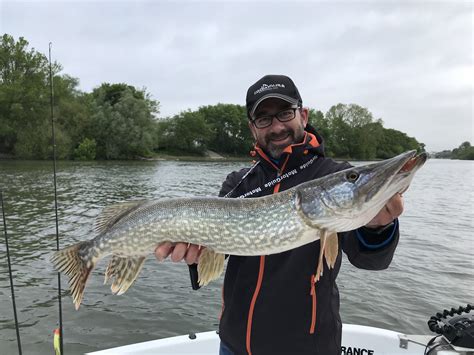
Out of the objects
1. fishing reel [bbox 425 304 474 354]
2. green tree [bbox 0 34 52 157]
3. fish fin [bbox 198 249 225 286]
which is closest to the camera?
fish fin [bbox 198 249 225 286]

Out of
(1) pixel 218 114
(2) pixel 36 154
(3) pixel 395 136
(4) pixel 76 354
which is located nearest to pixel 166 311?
(4) pixel 76 354

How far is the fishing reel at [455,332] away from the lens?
2.74 meters

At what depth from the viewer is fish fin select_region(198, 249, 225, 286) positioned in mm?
2178

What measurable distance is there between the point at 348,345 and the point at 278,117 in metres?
2.13

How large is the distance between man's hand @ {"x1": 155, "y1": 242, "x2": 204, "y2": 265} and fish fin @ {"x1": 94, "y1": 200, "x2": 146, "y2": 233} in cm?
32

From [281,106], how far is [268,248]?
91 centimetres

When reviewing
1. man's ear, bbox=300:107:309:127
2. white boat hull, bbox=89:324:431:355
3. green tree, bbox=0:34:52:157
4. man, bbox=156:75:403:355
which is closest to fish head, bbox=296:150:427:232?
man, bbox=156:75:403:355

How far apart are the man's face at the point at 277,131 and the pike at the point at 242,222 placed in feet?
1.42

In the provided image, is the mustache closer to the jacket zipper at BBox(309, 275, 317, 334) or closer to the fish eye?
the fish eye

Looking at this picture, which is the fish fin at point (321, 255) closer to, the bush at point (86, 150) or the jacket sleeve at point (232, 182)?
the jacket sleeve at point (232, 182)

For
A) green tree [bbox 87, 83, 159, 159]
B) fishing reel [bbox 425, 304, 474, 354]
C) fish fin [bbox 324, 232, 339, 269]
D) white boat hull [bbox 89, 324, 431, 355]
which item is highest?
green tree [bbox 87, 83, 159, 159]

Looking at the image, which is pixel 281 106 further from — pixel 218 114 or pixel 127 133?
pixel 218 114

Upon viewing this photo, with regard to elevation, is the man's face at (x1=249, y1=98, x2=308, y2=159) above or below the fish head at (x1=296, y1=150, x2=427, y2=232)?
above

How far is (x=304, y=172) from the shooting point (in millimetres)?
2238
